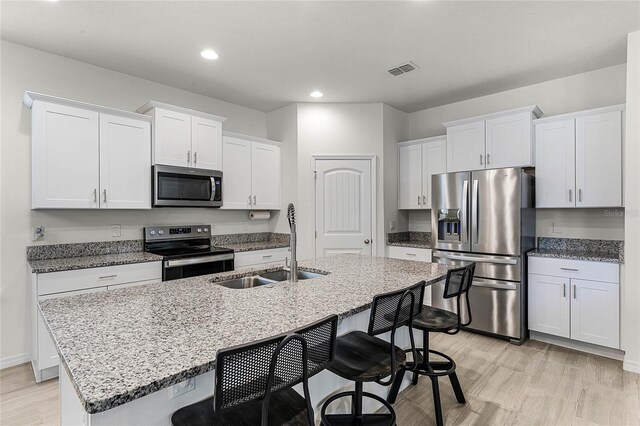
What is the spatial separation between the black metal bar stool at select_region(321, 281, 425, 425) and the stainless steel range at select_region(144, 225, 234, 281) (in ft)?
6.93

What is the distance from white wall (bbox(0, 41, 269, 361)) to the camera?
9.30ft

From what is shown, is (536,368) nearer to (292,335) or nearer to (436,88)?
(292,335)

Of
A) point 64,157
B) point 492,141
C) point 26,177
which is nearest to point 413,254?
point 492,141

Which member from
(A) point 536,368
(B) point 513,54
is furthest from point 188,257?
(B) point 513,54

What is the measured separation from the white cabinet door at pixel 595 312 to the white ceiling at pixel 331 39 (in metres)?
2.20

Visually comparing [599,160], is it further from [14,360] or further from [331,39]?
[14,360]

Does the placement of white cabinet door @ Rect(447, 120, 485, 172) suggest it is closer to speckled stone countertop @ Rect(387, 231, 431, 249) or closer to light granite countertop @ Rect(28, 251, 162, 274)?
speckled stone countertop @ Rect(387, 231, 431, 249)

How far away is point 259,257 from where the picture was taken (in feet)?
13.5

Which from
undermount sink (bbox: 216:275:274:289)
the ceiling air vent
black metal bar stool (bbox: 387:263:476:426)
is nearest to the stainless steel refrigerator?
the ceiling air vent

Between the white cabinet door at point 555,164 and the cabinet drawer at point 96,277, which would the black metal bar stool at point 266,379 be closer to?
the cabinet drawer at point 96,277

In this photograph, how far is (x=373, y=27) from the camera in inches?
103

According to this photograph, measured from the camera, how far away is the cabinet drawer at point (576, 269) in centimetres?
294

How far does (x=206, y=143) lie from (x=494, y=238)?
11.1ft

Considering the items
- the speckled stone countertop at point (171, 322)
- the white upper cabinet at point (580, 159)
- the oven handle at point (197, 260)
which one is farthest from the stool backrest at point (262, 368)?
the white upper cabinet at point (580, 159)
